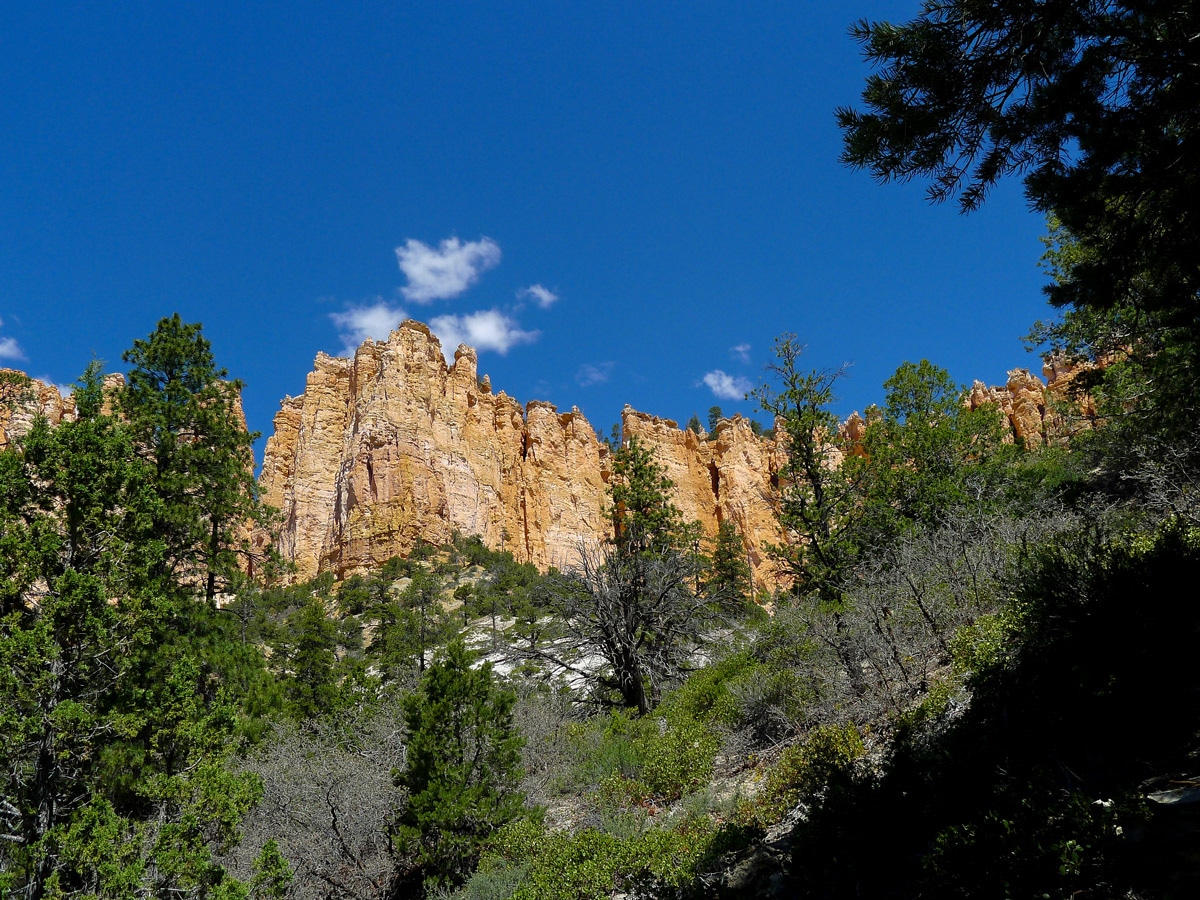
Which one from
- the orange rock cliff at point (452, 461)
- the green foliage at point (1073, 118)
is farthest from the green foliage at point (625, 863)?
the orange rock cliff at point (452, 461)

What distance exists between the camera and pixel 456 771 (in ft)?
30.7

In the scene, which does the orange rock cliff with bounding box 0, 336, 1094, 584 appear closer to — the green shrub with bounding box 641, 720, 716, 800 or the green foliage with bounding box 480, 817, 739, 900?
the green shrub with bounding box 641, 720, 716, 800

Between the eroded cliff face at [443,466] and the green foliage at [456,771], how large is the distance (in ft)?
121

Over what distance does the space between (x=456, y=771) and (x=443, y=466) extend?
43.3 metres

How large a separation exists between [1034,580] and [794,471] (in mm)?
10564

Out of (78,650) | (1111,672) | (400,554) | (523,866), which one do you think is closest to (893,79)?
(1111,672)

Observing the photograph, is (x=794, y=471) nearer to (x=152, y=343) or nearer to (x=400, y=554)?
(x=152, y=343)

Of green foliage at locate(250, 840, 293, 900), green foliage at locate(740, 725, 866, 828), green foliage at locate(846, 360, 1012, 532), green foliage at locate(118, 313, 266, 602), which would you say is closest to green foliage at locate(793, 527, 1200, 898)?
green foliage at locate(740, 725, 866, 828)

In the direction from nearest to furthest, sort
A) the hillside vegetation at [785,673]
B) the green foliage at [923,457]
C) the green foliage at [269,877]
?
the hillside vegetation at [785,673], the green foliage at [269,877], the green foliage at [923,457]

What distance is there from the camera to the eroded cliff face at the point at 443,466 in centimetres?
4831

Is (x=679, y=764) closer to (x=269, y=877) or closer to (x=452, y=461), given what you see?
(x=269, y=877)

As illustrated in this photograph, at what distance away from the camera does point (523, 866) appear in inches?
304

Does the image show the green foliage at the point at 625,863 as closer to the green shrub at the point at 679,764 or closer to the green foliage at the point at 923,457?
the green shrub at the point at 679,764

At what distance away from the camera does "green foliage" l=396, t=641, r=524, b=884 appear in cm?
890
